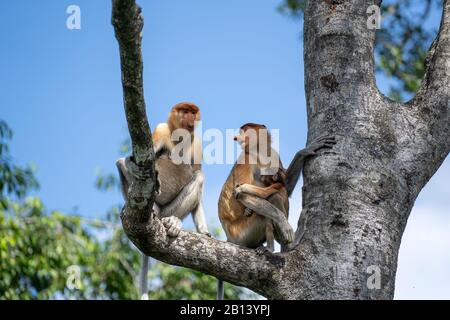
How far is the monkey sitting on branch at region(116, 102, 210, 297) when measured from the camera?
5.24 m

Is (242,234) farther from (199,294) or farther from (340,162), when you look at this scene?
(199,294)

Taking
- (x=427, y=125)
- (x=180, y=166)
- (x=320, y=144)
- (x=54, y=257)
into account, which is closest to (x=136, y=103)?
(x=320, y=144)

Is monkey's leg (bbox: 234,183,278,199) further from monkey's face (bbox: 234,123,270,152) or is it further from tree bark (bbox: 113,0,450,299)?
tree bark (bbox: 113,0,450,299)

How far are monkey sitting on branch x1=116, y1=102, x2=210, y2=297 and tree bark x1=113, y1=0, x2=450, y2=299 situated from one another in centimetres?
181

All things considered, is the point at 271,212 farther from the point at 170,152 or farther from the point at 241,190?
the point at 170,152

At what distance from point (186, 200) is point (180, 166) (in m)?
0.30

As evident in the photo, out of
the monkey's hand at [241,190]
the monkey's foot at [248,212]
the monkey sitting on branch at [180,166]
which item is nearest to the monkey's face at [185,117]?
the monkey sitting on branch at [180,166]

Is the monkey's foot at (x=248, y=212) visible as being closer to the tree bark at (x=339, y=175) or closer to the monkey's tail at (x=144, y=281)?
the monkey's tail at (x=144, y=281)

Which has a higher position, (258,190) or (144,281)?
(258,190)

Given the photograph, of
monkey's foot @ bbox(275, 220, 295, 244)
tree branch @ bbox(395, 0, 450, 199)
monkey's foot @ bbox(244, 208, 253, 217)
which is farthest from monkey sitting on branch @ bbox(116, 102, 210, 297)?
tree branch @ bbox(395, 0, 450, 199)

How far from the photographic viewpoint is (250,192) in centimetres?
466

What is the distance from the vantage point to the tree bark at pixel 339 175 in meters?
3.00

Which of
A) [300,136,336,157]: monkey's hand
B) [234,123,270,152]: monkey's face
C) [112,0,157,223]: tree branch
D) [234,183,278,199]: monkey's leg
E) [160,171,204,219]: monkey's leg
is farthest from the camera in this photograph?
[160,171,204,219]: monkey's leg
